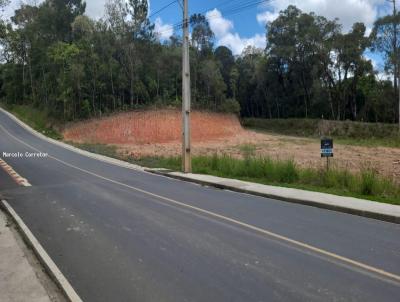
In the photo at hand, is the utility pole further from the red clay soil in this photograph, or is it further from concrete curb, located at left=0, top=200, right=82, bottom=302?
the red clay soil

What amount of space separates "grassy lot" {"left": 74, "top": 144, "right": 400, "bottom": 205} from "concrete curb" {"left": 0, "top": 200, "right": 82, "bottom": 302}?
9151mm

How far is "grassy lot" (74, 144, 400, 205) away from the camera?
14.1 meters

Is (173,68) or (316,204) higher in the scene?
(173,68)

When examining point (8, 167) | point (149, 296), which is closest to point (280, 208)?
point (149, 296)

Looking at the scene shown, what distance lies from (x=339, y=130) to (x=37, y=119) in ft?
145

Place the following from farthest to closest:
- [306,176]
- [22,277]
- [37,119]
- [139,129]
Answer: [37,119], [139,129], [306,176], [22,277]

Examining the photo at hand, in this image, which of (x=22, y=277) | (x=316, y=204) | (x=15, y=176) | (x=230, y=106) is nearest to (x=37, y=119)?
(x=230, y=106)

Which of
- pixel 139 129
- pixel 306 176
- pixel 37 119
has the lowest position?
pixel 306 176

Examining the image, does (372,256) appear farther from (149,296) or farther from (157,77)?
(157,77)

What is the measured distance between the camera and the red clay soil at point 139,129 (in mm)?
47312

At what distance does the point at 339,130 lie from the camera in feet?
206

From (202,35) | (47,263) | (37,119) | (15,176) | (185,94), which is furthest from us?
(202,35)

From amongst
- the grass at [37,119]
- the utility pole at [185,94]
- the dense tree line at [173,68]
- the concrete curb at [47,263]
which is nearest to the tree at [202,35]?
the dense tree line at [173,68]

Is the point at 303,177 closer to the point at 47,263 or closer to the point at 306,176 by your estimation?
the point at 306,176
